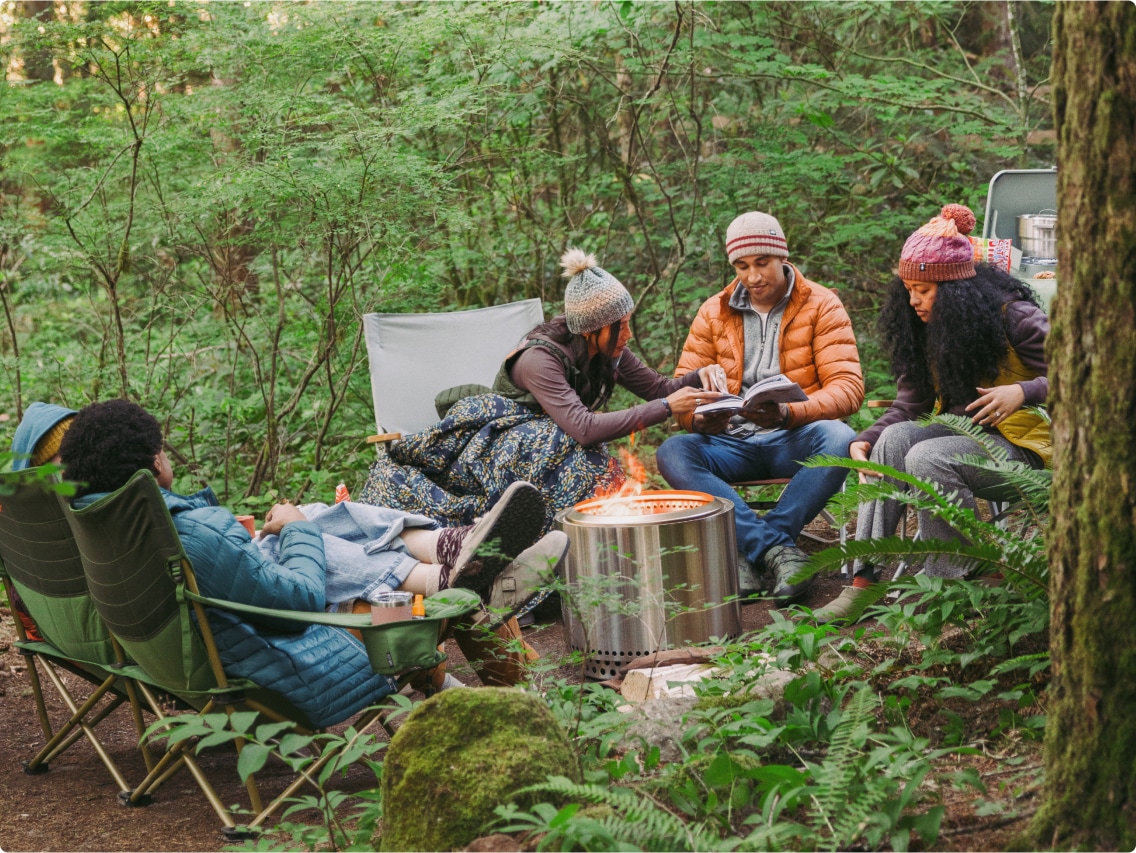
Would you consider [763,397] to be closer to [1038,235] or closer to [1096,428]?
[1038,235]

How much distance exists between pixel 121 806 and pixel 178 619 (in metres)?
0.60

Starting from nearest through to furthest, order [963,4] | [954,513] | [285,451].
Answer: [954,513], [285,451], [963,4]

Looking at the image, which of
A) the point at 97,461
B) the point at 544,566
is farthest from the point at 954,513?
the point at 97,461

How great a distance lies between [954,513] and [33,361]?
5668 mm

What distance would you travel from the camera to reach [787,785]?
1874mm

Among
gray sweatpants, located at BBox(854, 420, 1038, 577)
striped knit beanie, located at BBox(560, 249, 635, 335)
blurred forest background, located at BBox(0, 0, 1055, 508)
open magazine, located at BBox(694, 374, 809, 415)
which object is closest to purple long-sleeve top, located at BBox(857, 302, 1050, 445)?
gray sweatpants, located at BBox(854, 420, 1038, 577)

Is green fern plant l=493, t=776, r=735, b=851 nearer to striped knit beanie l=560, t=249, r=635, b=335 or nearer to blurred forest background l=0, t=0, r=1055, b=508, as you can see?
striped knit beanie l=560, t=249, r=635, b=335

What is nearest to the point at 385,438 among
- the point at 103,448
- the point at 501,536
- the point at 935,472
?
the point at 501,536

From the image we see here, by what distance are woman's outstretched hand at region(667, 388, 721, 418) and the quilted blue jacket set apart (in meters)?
1.97

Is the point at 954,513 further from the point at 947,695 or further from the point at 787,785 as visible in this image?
the point at 787,785

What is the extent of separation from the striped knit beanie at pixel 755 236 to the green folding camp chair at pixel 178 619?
2.39 m

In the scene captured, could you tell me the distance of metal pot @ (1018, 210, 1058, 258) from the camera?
5.30 metres

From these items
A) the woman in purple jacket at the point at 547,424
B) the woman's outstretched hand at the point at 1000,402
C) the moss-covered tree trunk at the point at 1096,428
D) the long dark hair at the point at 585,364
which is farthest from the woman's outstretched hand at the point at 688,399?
the moss-covered tree trunk at the point at 1096,428

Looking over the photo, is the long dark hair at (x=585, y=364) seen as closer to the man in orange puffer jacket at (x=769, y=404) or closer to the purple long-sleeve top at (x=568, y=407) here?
the purple long-sleeve top at (x=568, y=407)
